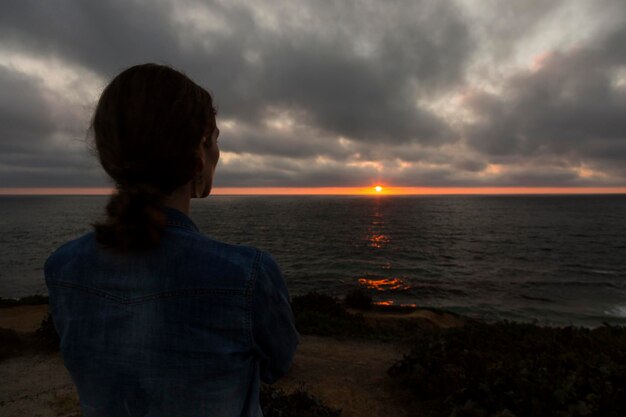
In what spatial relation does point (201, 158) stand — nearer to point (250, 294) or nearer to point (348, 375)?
point (250, 294)

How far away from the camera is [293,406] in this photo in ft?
18.8

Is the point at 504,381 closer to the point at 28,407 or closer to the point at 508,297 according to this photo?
the point at 28,407

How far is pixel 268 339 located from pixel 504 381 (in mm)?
5966

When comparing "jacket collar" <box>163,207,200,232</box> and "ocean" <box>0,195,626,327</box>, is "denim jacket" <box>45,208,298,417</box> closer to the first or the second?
"jacket collar" <box>163,207,200,232</box>

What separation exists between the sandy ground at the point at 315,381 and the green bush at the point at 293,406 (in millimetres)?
588

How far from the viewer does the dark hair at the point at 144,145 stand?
121cm

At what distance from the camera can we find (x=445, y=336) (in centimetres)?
946

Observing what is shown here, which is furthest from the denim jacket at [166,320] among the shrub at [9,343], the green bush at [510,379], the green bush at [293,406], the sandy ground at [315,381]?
the shrub at [9,343]

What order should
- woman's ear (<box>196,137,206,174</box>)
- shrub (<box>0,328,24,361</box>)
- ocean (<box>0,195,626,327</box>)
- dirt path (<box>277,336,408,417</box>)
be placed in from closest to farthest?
woman's ear (<box>196,137,206,174</box>)
dirt path (<box>277,336,408,417</box>)
shrub (<box>0,328,24,361</box>)
ocean (<box>0,195,626,327</box>)

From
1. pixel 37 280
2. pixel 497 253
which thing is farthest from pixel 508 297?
pixel 37 280

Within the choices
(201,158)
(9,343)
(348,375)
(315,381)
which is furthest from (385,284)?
(201,158)

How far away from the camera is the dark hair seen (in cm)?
121

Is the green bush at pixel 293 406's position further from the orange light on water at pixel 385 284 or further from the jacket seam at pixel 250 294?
the orange light on water at pixel 385 284

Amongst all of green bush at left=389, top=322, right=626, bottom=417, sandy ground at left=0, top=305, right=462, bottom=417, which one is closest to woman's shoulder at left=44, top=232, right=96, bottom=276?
green bush at left=389, top=322, right=626, bottom=417
